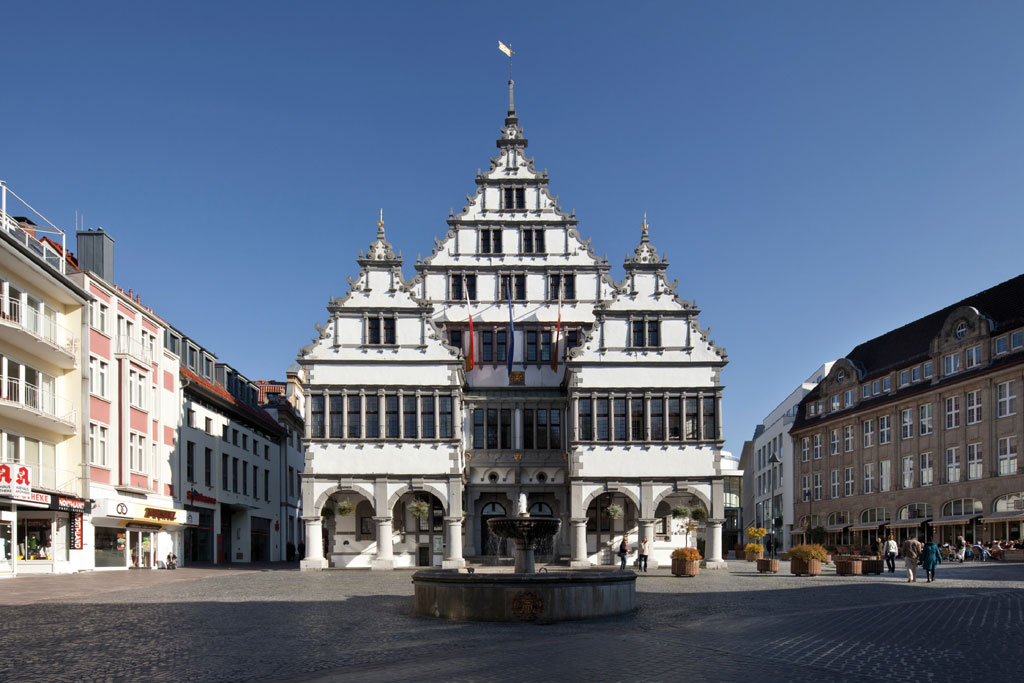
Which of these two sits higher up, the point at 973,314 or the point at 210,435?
the point at 973,314

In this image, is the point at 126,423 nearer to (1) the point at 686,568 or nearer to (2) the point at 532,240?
(2) the point at 532,240

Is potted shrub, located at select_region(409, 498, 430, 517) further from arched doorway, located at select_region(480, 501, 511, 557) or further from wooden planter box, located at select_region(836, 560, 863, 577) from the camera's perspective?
wooden planter box, located at select_region(836, 560, 863, 577)

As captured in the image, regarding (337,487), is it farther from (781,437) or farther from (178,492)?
(781,437)

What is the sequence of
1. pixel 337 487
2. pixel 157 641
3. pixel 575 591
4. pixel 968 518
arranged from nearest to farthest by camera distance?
pixel 157 641 < pixel 575 591 < pixel 337 487 < pixel 968 518

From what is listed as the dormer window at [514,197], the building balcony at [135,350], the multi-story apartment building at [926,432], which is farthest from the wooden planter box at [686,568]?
the building balcony at [135,350]

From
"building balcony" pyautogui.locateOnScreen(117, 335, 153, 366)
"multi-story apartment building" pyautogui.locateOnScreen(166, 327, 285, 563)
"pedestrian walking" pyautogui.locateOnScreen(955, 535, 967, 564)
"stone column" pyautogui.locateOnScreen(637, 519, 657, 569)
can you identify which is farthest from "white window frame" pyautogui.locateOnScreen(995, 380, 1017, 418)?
"building balcony" pyautogui.locateOnScreen(117, 335, 153, 366)

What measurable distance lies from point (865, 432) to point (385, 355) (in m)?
38.9

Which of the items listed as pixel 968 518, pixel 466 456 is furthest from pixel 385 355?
pixel 968 518

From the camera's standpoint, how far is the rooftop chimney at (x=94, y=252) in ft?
165

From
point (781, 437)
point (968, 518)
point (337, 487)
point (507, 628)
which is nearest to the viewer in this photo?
point (507, 628)

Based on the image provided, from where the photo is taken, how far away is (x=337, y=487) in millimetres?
49344

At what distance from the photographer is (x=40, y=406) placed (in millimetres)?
42156

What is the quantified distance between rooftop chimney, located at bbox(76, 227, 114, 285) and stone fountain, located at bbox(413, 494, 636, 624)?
34.2 metres

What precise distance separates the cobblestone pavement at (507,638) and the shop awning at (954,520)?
29.6 metres
